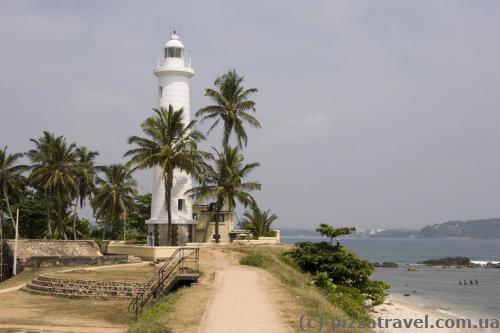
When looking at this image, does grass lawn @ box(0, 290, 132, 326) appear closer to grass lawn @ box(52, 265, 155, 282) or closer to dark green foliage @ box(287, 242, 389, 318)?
grass lawn @ box(52, 265, 155, 282)

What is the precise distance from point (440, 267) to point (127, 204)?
52965mm

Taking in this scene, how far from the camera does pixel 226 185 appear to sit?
38.0 metres

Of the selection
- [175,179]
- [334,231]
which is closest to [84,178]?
[175,179]

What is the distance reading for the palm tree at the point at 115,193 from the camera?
4831cm

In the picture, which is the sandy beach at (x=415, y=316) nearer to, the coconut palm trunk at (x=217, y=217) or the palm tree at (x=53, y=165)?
the coconut palm trunk at (x=217, y=217)

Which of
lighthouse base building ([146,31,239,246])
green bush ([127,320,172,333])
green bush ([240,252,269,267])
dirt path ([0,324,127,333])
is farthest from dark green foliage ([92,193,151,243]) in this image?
green bush ([127,320,172,333])

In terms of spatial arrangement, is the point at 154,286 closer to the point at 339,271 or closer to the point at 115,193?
the point at 339,271

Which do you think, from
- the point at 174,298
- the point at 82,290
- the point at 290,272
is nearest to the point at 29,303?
the point at 82,290

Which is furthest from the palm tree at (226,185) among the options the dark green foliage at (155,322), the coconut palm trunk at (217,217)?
the dark green foliage at (155,322)

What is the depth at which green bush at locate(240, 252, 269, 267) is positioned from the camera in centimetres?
2835

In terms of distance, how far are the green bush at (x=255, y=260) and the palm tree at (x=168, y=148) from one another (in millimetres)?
8760

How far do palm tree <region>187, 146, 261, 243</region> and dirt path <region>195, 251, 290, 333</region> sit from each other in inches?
501

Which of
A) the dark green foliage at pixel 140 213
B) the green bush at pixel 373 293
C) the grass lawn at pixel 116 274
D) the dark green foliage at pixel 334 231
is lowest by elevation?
the green bush at pixel 373 293

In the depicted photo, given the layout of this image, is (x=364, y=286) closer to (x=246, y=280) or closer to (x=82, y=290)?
(x=246, y=280)
